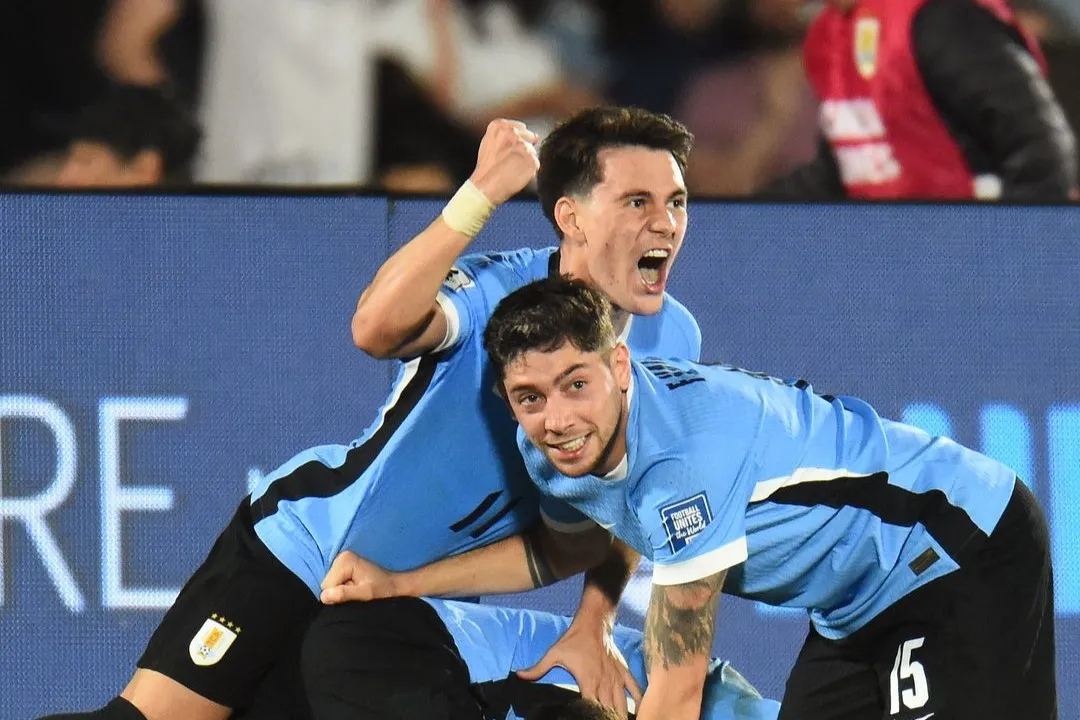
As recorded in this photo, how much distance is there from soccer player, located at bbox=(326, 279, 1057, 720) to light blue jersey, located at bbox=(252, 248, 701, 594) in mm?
107

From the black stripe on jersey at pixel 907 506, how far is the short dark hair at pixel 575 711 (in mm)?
549

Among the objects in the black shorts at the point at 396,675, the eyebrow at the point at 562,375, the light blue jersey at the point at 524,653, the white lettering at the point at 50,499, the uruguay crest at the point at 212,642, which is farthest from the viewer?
the white lettering at the point at 50,499

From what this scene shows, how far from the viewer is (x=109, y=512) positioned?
4.36 metres

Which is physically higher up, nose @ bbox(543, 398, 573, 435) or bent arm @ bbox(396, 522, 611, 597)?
nose @ bbox(543, 398, 573, 435)

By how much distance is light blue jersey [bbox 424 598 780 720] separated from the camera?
11.0 feet

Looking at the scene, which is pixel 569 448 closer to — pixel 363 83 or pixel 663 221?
pixel 663 221

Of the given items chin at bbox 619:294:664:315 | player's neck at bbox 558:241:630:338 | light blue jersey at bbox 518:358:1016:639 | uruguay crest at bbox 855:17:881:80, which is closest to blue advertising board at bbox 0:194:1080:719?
uruguay crest at bbox 855:17:881:80

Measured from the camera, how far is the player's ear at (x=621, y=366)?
3.16 m

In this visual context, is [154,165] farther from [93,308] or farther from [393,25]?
[393,25]

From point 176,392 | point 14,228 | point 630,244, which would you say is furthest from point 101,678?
point 630,244

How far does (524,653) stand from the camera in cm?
342

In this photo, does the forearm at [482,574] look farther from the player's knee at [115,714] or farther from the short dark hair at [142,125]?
the short dark hair at [142,125]

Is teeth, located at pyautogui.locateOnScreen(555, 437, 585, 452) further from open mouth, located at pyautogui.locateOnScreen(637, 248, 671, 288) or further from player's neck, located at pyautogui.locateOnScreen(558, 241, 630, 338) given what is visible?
open mouth, located at pyautogui.locateOnScreen(637, 248, 671, 288)

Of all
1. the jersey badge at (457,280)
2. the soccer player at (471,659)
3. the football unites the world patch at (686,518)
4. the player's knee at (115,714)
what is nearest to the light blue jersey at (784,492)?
the football unites the world patch at (686,518)
